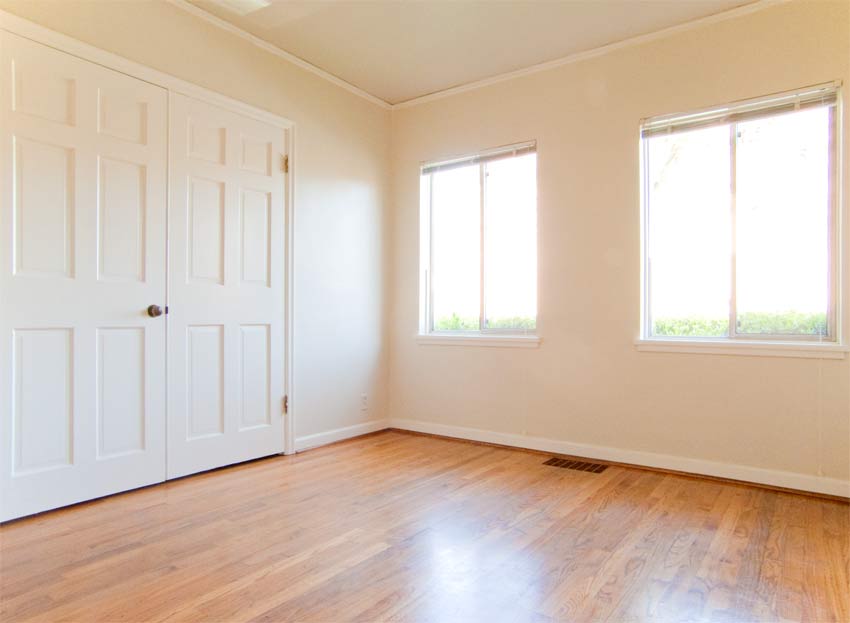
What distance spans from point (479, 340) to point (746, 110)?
228 cm

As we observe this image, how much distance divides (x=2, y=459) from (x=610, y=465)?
3278mm

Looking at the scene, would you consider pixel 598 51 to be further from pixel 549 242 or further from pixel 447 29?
pixel 549 242

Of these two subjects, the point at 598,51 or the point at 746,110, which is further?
the point at 598,51

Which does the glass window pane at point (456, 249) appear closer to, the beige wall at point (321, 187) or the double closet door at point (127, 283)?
the beige wall at point (321, 187)

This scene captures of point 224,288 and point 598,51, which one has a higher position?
point 598,51

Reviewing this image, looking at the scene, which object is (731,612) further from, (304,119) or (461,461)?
(304,119)

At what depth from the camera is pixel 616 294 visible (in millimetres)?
3553

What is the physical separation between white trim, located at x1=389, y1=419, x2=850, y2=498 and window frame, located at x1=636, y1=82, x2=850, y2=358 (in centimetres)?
67

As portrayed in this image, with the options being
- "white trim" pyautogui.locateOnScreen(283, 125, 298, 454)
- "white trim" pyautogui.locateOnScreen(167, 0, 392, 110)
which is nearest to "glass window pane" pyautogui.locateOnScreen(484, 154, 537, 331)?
"white trim" pyautogui.locateOnScreen(167, 0, 392, 110)

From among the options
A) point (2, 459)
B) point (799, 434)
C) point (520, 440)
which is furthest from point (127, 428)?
point (799, 434)

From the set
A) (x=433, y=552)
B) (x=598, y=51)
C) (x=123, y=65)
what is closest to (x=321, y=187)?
(x=123, y=65)

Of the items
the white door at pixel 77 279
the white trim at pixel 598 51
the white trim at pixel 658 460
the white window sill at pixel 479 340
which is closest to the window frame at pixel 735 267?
the white trim at pixel 598 51

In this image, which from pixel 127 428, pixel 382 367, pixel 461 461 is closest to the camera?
pixel 127 428

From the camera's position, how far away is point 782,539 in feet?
7.57
